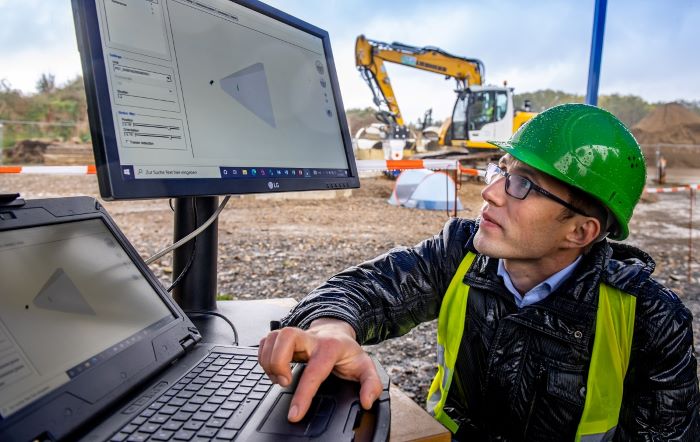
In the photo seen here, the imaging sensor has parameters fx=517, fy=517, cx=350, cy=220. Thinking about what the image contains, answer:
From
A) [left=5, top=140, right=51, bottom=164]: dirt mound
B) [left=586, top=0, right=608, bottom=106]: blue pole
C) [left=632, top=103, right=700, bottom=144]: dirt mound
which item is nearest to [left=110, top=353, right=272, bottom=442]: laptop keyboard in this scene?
[left=586, top=0, right=608, bottom=106]: blue pole

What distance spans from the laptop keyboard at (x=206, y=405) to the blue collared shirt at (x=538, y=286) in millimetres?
832

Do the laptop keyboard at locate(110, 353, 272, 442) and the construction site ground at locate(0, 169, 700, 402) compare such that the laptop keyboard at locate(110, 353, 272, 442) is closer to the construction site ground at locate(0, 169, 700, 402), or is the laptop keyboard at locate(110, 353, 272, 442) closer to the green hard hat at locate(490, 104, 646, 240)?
the green hard hat at locate(490, 104, 646, 240)

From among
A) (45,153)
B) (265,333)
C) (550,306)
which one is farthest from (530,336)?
(45,153)

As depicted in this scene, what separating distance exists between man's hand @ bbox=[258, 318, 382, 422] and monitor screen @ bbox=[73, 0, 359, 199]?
0.35 meters

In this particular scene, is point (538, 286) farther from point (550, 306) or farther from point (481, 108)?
point (481, 108)

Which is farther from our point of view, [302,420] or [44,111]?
[44,111]

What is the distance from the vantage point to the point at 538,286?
4.76 feet

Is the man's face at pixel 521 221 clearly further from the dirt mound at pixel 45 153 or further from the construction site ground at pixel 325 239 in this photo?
the dirt mound at pixel 45 153

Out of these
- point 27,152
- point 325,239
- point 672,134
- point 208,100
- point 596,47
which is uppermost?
point 596,47

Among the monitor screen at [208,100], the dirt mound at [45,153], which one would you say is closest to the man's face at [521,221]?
the monitor screen at [208,100]

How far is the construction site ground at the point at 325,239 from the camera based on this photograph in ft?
11.6

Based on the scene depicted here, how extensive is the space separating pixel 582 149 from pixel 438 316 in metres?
0.64

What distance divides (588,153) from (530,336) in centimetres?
50

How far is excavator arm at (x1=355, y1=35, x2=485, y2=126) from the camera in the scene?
42.0 feet
